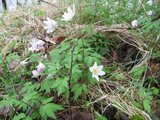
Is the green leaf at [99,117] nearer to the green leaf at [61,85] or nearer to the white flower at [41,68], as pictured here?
the green leaf at [61,85]

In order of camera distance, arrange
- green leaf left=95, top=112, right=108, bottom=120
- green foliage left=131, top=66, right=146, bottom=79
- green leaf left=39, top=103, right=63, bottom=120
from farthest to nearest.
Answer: green foliage left=131, top=66, right=146, bottom=79, green leaf left=95, top=112, right=108, bottom=120, green leaf left=39, top=103, right=63, bottom=120

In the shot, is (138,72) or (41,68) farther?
(138,72)

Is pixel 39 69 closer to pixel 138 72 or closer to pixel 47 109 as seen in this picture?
pixel 47 109

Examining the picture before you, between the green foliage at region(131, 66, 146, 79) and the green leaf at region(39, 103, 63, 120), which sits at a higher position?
the green foliage at region(131, 66, 146, 79)

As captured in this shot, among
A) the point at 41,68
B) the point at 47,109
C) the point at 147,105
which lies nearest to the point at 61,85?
the point at 47,109

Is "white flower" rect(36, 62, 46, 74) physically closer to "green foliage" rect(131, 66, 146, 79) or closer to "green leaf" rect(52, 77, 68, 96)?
"green leaf" rect(52, 77, 68, 96)

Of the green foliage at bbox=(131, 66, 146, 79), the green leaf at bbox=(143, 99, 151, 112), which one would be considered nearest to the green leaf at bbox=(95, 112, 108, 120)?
the green leaf at bbox=(143, 99, 151, 112)

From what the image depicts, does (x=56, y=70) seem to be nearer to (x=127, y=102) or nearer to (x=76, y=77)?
(x=76, y=77)

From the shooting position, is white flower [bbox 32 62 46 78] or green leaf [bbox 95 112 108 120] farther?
white flower [bbox 32 62 46 78]

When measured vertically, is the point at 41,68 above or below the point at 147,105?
above

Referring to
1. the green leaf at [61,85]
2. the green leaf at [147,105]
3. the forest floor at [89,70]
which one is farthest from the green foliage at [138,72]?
the green leaf at [61,85]

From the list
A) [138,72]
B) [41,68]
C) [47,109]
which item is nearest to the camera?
[47,109]

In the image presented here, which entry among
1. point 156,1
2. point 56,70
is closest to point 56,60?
point 56,70
